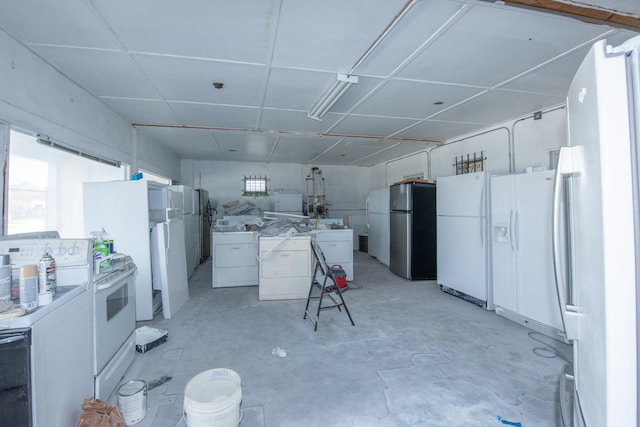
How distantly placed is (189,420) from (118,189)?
2661mm

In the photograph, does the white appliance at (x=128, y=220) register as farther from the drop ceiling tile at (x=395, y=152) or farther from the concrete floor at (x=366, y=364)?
the drop ceiling tile at (x=395, y=152)

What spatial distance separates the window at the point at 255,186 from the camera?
305 inches

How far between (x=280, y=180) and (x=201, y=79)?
5.26m

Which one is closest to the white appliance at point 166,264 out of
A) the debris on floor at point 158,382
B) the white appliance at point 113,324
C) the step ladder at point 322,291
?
the white appliance at point 113,324

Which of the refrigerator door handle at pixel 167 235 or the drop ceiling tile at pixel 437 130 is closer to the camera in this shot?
the refrigerator door handle at pixel 167 235

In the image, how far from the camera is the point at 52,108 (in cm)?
248

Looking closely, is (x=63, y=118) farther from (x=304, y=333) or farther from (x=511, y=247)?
(x=511, y=247)

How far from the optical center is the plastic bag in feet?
4.65

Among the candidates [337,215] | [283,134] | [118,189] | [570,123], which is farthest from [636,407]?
[337,215]

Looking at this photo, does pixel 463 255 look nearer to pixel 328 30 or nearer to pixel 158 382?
pixel 328 30

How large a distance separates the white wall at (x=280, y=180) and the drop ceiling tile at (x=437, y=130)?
358 cm

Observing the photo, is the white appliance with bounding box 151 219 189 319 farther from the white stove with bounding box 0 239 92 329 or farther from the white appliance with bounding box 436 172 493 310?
the white appliance with bounding box 436 172 493 310

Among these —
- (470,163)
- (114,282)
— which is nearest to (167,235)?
(114,282)

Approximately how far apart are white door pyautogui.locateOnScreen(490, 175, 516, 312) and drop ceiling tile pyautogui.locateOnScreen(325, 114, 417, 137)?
155cm
